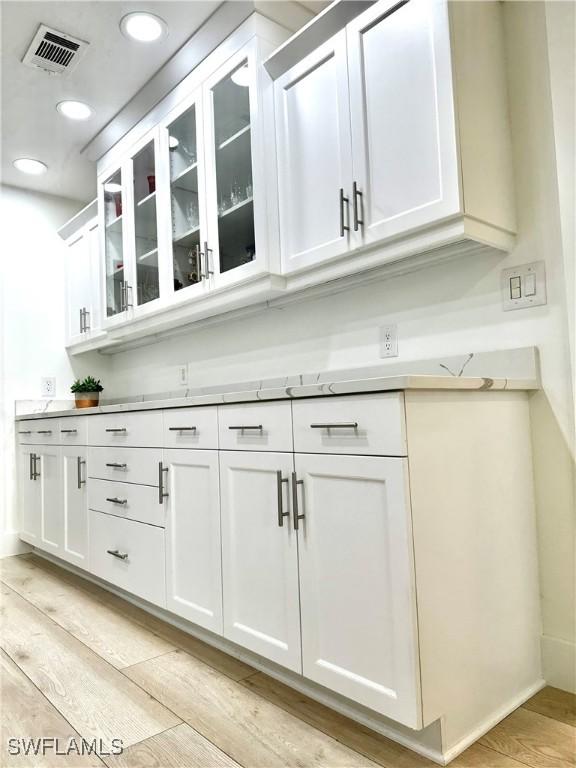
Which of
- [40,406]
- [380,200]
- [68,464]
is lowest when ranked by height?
[68,464]

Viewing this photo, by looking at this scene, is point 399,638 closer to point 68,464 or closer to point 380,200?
point 380,200

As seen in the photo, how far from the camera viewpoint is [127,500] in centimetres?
219

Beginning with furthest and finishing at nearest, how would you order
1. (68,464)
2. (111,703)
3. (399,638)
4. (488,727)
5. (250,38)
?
(68,464) → (250,38) → (111,703) → (488,727) → (399,638)

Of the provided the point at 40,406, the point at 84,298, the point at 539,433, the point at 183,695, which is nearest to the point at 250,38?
the point at 539,433

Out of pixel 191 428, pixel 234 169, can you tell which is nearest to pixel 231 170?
pixel 234 169

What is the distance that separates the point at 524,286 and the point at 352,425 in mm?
738

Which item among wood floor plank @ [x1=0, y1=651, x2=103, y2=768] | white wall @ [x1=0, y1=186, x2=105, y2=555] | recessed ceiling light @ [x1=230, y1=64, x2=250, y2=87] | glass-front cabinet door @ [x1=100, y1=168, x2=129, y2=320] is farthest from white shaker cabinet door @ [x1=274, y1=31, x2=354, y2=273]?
white wall @ [x1=0, y1=186, x2=105, y2=555]

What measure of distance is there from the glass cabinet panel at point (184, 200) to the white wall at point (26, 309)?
155 centimetres

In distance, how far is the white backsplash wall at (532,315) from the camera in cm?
153

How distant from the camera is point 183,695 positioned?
1525 mm

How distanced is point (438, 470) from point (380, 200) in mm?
851

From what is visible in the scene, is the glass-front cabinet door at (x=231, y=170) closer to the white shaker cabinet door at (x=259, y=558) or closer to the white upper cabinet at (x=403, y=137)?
the white upper cabinet at (x=403, y=137)

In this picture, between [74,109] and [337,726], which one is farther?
[74,109]

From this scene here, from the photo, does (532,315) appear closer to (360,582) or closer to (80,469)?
(360,582)
